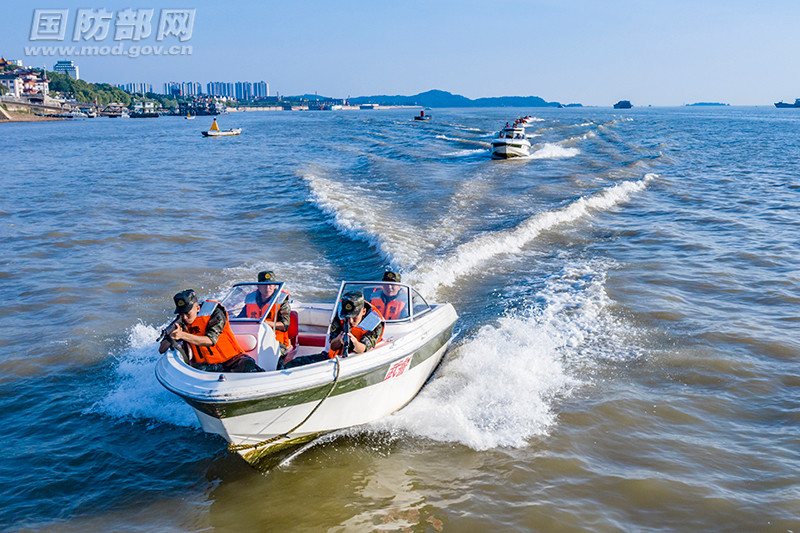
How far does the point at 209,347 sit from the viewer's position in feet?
21.9

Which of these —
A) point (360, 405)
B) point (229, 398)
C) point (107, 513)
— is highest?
point (229, 398)

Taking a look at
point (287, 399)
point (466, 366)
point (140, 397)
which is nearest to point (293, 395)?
point (287, 399)

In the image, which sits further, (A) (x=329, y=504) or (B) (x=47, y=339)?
(B) (x=47, y=339)

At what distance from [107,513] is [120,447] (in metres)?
1.24

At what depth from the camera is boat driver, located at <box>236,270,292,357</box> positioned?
7.62 meters

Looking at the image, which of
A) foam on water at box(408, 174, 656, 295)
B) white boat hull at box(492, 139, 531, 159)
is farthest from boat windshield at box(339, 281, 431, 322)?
white boat hull at box(492, 139, 531, 159)

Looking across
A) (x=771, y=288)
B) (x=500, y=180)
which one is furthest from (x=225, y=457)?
(x=500, y=180)

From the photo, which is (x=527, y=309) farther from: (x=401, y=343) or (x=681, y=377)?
(x=401, y=343)

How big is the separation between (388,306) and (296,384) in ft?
7.85

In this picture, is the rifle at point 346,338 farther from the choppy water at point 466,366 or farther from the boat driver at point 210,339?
the choppy water at point 466,366

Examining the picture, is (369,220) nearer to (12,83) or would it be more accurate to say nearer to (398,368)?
(398,368)

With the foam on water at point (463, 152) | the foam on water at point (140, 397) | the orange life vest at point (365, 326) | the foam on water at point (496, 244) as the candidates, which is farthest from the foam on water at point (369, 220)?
the foam on water at point (463, 152)

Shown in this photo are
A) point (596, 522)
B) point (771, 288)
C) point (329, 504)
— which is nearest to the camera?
point (596, 522)

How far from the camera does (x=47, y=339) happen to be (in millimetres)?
9992
